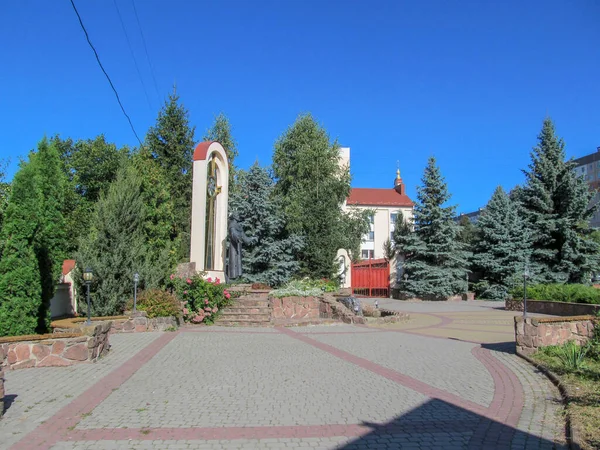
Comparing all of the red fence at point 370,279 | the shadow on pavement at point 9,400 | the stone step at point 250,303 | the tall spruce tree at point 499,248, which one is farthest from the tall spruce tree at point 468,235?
the shadow on pavement at point 9,400

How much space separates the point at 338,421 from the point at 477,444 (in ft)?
5.05

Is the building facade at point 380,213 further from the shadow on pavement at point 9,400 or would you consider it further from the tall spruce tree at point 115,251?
the shadow on pavement at point 9,400

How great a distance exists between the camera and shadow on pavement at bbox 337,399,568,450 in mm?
4828

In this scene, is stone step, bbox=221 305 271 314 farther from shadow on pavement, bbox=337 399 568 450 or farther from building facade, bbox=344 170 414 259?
building facade, bbox=344 170 414 259

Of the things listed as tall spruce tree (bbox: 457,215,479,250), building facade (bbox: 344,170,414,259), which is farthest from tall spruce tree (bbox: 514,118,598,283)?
building facade (bbox: 344,170,414,259)

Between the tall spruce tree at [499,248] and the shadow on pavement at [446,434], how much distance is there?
2829 centimetres

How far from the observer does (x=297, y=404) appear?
6301 mm

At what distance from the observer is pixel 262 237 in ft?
88.4

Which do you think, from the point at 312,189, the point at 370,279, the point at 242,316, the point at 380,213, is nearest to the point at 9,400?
the point at 242,316

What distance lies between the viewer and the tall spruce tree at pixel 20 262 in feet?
29.3

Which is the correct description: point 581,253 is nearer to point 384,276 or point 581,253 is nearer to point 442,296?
point 442,296

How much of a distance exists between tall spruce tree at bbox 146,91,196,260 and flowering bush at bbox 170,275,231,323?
16571 mm

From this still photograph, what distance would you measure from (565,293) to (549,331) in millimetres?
14134

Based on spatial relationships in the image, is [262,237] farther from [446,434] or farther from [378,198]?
[378,198]
